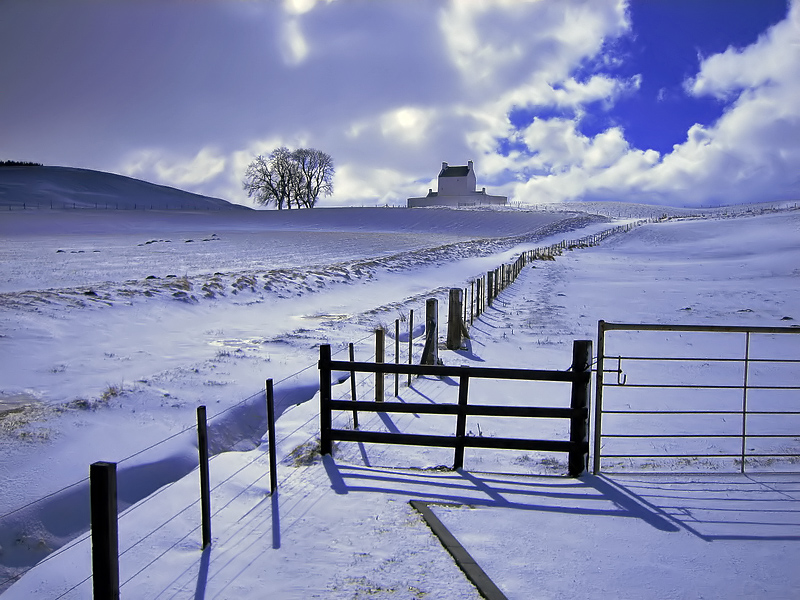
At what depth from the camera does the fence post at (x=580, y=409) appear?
19.8ft

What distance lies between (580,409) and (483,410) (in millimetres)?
989

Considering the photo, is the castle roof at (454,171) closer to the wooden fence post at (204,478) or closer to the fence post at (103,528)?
the wooden fence post at (204,478)

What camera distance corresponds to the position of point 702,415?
29.1 feet

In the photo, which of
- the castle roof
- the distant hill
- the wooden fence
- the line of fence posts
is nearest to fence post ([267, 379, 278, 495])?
the wooden fence

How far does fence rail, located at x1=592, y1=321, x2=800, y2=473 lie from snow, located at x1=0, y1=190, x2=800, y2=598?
2.19 feet

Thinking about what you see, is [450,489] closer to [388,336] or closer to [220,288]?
[388,336]

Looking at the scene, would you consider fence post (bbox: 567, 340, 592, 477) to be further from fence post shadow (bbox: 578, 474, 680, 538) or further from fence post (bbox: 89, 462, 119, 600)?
fence post (bbox: 89, 462, 119, 600)

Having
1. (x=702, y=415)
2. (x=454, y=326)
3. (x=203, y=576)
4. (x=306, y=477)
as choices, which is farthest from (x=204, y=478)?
(x=454, y=326)

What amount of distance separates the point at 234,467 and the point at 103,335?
839 centimetres

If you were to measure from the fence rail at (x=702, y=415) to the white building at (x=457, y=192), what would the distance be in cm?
10680

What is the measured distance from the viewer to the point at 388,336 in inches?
559

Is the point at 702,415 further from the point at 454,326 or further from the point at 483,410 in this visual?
the point at 454,326

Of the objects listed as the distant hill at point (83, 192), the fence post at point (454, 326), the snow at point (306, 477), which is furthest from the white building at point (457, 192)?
the fence post at point (454, 326)

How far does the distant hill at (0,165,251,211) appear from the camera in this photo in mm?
81500
